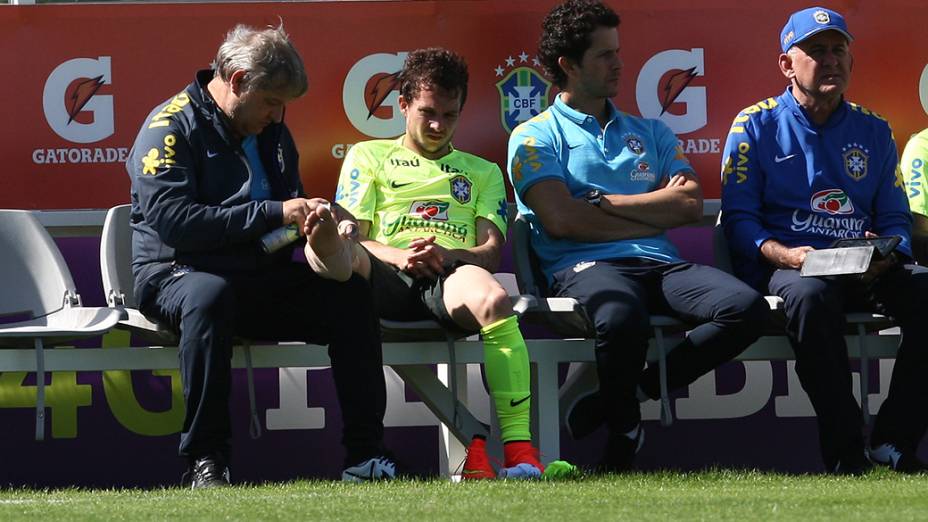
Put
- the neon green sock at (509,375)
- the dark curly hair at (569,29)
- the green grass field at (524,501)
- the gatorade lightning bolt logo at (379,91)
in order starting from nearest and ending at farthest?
the green grass field at (524,501)
the neon green sock at (509,375)
the dark curly hair at (569,29)
the gatorade lightning bolt logo at (379,91)

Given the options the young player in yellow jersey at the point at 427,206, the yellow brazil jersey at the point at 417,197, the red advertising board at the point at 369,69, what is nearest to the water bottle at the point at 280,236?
the young player in yellow jersey at the point at 427,206

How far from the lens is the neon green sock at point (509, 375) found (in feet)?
15.3

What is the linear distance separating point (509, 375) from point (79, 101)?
208 centimetres

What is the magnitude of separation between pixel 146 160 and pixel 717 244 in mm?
1995

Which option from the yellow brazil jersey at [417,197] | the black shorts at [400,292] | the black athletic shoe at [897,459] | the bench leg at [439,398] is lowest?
the black athletic shoe at [897,459]

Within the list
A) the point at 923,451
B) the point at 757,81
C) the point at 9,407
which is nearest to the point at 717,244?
the point at 757,81

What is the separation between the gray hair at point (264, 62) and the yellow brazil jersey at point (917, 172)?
228cm

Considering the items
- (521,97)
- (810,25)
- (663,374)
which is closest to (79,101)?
(521,97)

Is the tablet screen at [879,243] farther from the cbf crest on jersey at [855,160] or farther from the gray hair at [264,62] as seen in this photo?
the gray hair at [264,62]

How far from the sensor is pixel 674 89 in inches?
233

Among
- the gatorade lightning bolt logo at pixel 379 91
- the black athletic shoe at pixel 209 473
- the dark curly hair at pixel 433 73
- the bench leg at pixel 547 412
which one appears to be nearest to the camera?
the black athletic shoe at pixel 209 473

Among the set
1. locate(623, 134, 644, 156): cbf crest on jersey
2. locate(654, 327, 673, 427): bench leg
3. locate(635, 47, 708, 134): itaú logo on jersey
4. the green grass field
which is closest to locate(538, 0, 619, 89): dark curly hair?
locate(623, 134, 644, 156): cbf crest on jersey

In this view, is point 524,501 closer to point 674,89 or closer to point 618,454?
point 618,454

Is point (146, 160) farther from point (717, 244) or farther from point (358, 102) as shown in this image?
point (717, 244)
